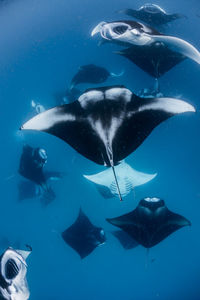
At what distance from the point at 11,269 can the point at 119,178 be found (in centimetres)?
299

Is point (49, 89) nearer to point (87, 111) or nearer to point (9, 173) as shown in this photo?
point (9, 173)

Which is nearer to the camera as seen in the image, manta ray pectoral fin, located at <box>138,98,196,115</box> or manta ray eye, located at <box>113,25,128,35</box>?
manta ray pectoral fin, located at <box>138,98,196,115</box>

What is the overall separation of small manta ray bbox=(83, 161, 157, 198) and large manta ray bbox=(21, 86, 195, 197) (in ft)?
6.97

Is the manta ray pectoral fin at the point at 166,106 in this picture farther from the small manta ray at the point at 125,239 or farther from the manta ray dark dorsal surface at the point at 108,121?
the small manta ray at the point at 125,239

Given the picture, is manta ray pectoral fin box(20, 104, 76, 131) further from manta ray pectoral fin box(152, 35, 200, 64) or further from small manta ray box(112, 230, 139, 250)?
small manta ray box(112, 230, 139, 250)

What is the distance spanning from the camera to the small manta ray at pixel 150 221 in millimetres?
3539

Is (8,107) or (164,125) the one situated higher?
(8,107)

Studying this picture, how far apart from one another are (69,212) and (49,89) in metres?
3.06

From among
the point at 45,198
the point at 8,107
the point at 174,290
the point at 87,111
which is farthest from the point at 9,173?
the point at 174,290

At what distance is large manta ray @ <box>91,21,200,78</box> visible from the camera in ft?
11.0

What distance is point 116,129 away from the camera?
262 cm

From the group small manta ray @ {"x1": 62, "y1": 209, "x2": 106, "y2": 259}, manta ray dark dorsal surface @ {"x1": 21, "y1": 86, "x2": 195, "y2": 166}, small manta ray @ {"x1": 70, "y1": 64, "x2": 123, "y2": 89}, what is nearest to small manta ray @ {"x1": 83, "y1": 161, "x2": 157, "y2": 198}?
small manta ray @ {"x1": 62, "y1": 209, "x2": 106, "y2": 259}

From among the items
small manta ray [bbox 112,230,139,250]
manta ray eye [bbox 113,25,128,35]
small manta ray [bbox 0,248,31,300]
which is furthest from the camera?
small manta ray [bbox 112,230,139,250]

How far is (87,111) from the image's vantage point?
2.59m
